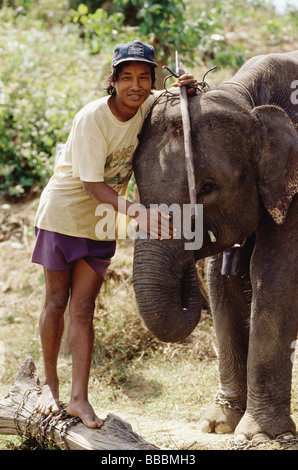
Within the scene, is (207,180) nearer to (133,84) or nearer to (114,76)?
(133,84)

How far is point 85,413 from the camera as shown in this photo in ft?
12.6

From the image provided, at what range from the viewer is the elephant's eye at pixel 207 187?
3774 millimetres

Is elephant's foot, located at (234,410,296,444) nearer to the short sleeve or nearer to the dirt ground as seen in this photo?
the dirt ground

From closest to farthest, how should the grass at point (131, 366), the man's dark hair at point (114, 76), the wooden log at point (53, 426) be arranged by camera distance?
the wooden log at point (53, 426) < the man's dark hair at point (114, 76) < the grass at point (131, 366)

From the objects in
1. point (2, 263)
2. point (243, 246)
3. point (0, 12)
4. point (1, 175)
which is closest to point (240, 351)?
point (243, 246)

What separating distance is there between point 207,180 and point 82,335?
1.12m

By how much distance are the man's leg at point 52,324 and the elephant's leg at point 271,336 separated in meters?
1.10

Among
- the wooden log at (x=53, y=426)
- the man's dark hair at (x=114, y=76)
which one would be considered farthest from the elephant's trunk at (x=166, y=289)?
the man's dark hair at (x=114, y=76)

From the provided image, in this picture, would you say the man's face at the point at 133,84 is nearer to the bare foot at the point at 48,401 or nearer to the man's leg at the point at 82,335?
the man's leg at the point at 82,335

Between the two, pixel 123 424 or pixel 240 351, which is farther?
pixel 240 351

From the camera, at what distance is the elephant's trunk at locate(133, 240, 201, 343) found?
3.48 metres

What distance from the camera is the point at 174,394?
5207 mm
